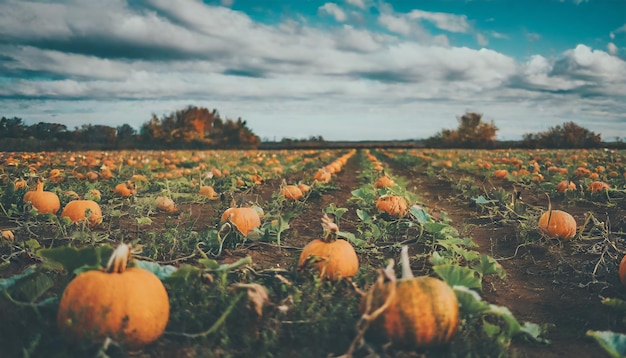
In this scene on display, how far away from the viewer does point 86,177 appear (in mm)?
10172

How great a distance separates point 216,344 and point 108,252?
80 centimetres

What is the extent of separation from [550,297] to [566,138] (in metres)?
51.0

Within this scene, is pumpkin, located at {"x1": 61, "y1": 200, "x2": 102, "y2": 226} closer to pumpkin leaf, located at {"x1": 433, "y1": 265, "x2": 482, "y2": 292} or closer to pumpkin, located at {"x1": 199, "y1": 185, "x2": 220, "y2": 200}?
pumpkin, located at {"x1": 199, "y1": 185, "x2": 220, "y2": 200}

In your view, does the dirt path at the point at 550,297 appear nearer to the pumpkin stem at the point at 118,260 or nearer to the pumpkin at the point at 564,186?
the pumpkin stem at the point at 118,260

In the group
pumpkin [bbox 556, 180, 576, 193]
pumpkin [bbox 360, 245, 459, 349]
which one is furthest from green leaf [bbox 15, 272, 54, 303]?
pumpkin [bbox 556, 180, 576, 193]

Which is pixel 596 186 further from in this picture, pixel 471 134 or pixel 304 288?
pixel 471 134

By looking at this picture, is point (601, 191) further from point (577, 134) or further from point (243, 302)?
point (577, 134)

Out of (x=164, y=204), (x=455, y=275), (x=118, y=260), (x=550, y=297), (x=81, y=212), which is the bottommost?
(x=550, y=297)

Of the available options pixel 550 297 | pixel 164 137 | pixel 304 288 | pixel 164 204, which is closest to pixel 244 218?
pixel 304 288

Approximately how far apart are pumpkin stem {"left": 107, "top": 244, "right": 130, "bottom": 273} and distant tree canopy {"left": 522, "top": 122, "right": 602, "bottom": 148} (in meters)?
52.6

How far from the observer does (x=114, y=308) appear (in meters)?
2.36

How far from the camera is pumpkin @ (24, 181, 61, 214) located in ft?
19.7

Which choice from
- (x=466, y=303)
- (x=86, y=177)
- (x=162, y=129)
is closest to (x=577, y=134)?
(x=162, y=129)

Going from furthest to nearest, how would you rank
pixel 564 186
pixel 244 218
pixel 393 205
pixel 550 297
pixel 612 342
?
pixel 564 186
pixel 393 205
pixel 244 218
pixel 550 297
pixel 612 342
